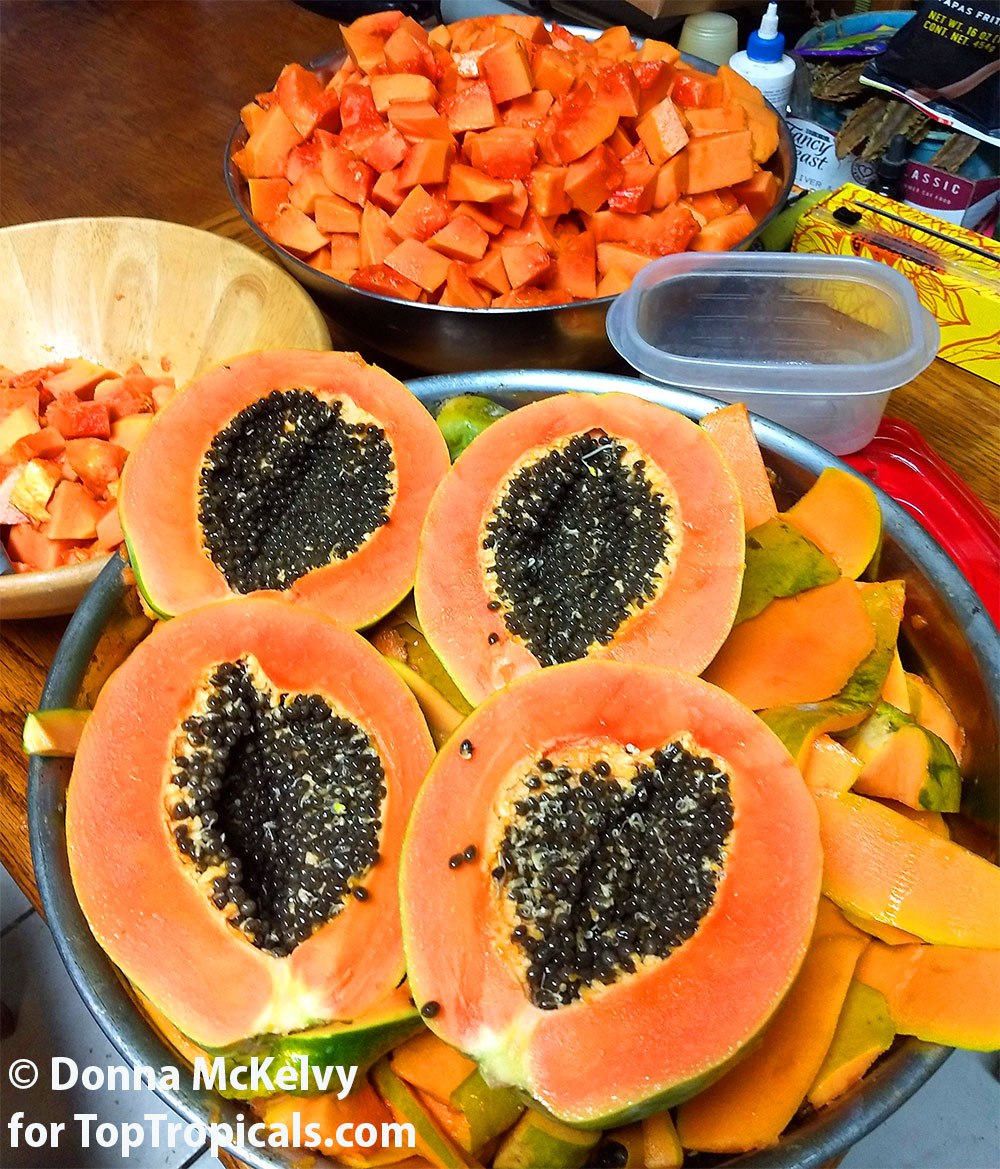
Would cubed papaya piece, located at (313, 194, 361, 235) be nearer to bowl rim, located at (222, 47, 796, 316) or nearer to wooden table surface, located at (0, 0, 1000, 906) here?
bowl rim, located at (222, 47, 796, 316)

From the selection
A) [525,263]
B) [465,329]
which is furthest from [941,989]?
[525,263]

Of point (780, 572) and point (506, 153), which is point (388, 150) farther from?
point (780, 572)

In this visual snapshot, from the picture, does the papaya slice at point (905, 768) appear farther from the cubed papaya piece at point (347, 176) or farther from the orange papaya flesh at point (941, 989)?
the cubed papaya piece at point (347, 176)

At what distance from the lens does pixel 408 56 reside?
139 centimetres

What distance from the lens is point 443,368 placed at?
1203 mm

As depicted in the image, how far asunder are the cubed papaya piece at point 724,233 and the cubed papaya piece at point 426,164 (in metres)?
0.38

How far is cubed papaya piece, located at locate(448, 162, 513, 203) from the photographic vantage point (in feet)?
4.04

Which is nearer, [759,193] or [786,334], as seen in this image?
[786,334]

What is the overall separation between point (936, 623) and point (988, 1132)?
76 cm

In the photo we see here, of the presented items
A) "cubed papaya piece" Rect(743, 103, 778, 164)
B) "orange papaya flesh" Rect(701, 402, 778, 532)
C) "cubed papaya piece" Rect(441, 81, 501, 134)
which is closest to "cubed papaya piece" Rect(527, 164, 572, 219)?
"cubed papaya piece" Rect(441, 81, 501, 134)

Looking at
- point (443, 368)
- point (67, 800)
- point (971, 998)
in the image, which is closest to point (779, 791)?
point (971, 998)

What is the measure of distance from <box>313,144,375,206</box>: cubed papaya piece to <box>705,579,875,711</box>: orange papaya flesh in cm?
91

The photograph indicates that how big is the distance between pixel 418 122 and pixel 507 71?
166 millimetres

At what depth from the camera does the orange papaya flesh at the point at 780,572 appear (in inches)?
29.5
